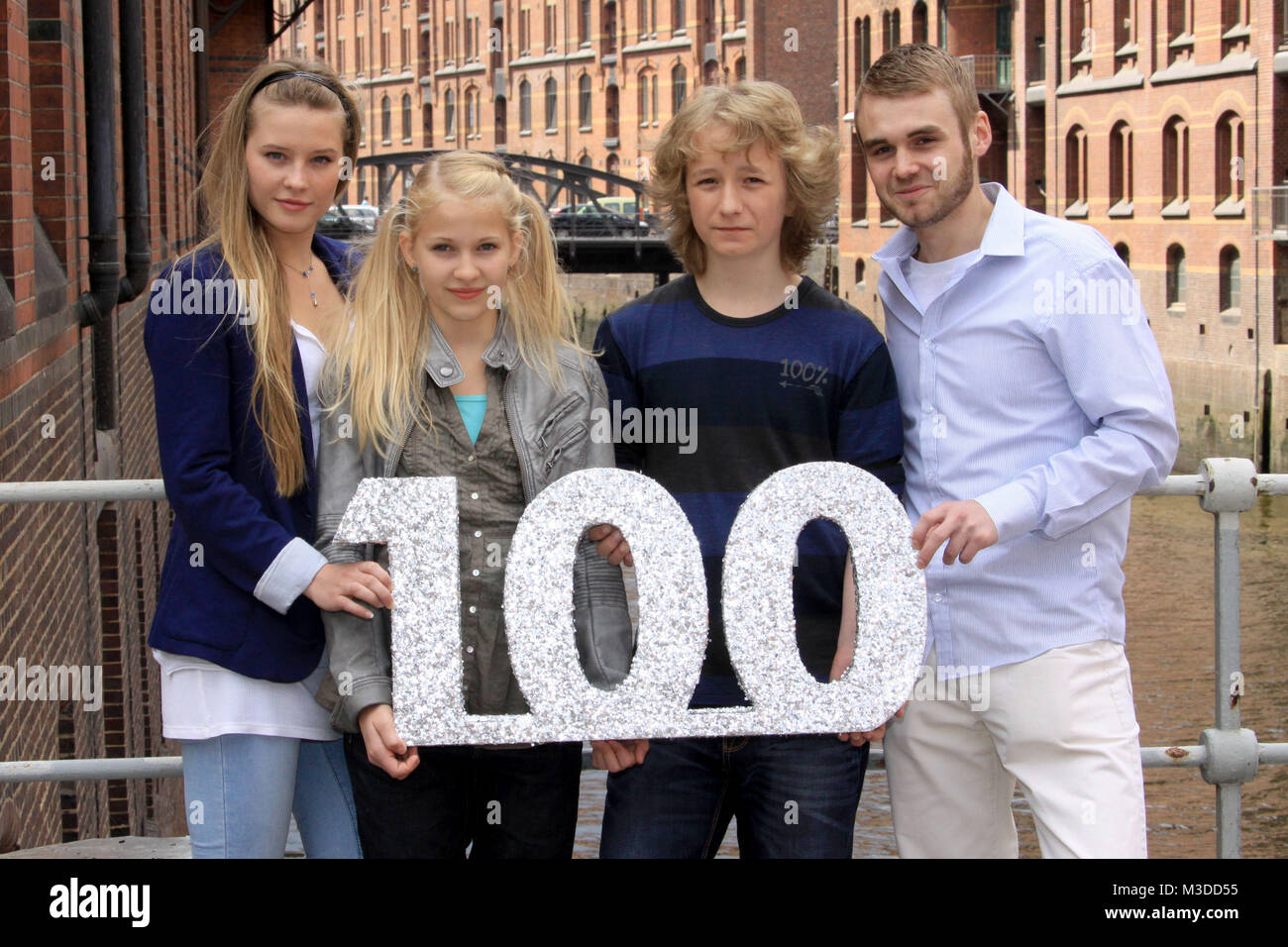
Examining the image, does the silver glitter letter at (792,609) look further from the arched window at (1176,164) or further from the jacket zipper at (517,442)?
the arched window at (1176,164)

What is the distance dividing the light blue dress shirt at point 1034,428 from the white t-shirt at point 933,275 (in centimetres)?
2

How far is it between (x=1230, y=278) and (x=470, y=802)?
24.4 metres

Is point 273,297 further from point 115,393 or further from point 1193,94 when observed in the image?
point 1193,94

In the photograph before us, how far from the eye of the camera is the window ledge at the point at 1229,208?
24.1 meters

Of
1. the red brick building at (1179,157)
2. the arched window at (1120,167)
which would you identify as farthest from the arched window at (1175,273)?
the arched window at (1120,167)

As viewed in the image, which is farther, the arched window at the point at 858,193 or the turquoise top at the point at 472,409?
the arched window at the point at 858,193

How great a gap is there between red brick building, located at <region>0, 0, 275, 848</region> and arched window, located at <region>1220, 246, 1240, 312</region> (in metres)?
19.2

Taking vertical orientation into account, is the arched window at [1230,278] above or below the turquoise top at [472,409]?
above

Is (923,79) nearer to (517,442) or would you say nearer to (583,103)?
(517,442)

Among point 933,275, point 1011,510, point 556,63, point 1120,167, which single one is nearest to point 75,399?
point 933,275

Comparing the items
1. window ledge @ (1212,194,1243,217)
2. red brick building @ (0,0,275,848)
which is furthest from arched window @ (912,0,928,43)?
red brick building @ (0,0,275,848)

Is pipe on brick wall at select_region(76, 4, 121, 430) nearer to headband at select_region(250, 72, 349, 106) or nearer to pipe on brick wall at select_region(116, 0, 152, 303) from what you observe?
pipe on brick wall at select_region(116, 0, 152, 303)

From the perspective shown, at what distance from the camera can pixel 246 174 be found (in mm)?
2715

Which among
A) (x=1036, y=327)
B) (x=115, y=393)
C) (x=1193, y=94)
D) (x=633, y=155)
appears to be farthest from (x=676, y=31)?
(x=1036, y=327)
